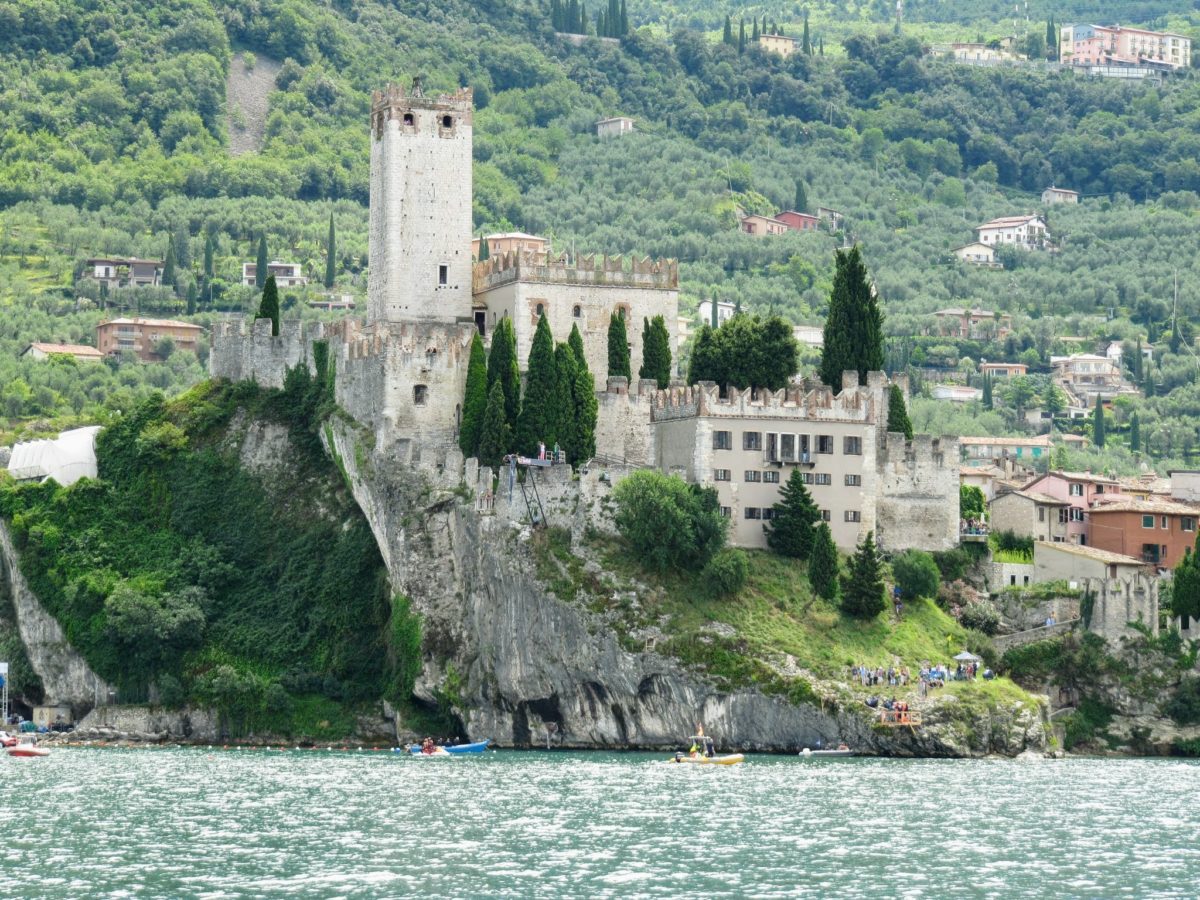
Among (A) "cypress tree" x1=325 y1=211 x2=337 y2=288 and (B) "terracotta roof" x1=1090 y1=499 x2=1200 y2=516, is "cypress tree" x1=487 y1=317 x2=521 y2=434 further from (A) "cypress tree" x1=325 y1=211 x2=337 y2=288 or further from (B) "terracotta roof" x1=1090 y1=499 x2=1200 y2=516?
(A) "cypress tree" x1=325 y1=211 x2=337 y2=288

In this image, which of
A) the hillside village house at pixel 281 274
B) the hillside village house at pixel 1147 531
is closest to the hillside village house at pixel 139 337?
the hillside village house at pixel 281 274

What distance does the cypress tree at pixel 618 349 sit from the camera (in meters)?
104

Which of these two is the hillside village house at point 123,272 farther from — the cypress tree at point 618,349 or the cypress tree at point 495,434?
the cypress tree at point 495,434

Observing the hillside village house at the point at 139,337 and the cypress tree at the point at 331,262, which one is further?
the cypress tree at the point at 331,262

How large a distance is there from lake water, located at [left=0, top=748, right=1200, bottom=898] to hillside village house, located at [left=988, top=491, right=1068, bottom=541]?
1714cm

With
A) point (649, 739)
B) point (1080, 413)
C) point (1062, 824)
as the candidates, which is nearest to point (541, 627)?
point (649, 739)

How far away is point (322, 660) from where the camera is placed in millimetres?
99750

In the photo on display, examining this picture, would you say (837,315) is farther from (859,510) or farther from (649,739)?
(649,739)

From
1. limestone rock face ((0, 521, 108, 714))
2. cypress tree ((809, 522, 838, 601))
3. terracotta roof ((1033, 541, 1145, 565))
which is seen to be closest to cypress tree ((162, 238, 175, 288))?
limestone rock face ((0, 521, 108, 714))

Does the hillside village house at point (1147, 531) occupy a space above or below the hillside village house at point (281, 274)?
below

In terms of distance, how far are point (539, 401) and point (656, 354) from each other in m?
9.09

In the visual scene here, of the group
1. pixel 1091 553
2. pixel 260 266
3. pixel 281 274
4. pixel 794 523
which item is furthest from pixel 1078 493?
pixel 281 274

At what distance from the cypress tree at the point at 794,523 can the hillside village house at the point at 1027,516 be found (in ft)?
39.6

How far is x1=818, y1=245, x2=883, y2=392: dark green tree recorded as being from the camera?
10288 cm
